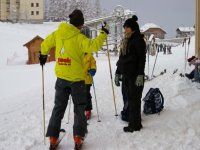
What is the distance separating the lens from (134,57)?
233 inches

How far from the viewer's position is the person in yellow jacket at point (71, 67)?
514cm

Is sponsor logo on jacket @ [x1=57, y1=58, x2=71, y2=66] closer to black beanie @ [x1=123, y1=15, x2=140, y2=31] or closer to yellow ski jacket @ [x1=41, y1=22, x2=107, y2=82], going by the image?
yellow ski jacket @ [x1=41, y1=22, x2=107, y2=82]

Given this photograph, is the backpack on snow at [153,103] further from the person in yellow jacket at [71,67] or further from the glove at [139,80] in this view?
the person in yellow jacket at [71,67]

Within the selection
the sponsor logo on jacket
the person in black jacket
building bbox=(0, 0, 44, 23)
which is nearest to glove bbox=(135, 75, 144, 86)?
the person in black jacket

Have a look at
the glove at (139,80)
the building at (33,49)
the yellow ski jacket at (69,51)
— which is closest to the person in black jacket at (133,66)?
the glove at (139,80)

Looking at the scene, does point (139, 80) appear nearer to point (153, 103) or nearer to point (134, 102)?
point (134, 102)

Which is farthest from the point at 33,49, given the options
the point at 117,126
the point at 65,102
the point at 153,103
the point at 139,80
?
the point at 65,102

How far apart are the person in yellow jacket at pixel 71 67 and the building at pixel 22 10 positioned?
75514mm

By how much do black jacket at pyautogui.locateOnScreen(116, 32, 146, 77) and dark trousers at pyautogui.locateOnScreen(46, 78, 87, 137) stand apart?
1014mm

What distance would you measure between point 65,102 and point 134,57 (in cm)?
138

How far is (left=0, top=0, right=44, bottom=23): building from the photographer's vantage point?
80444mm

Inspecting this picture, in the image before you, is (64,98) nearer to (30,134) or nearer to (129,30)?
(30,134)

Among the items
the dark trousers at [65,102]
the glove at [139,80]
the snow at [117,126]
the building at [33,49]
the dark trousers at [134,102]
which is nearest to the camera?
the dark trousers at [65,102]

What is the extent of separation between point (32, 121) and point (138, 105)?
2.09 metres
